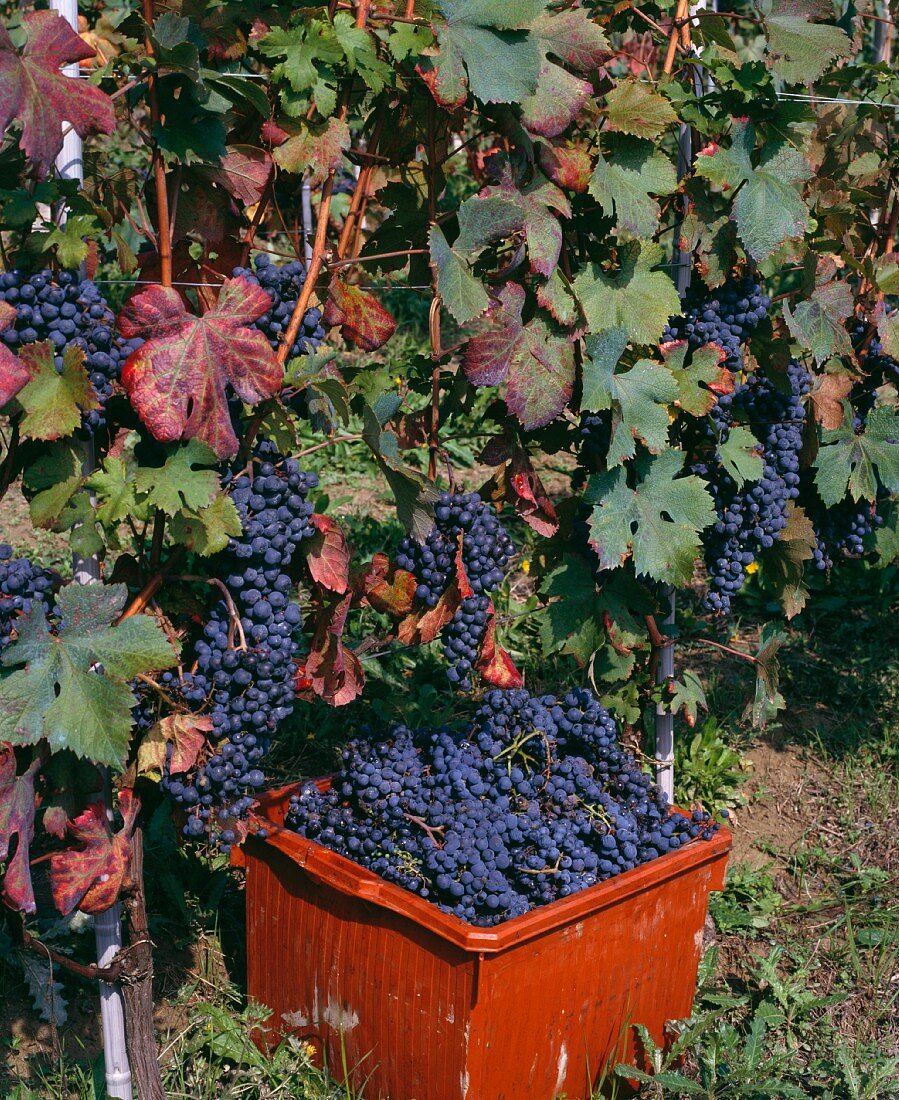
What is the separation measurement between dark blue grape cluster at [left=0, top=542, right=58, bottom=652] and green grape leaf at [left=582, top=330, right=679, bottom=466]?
43.8 inches

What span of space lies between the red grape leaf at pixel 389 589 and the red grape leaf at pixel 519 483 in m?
0.28

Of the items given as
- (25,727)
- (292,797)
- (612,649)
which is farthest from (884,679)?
(25,727)

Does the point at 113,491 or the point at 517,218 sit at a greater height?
the point at 517,218

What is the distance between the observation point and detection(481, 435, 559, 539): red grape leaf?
2.59 meters

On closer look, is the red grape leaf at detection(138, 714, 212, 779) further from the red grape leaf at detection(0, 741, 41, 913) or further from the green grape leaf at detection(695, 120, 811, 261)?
the green grape leaf at detection(695, 120, 811, 261)

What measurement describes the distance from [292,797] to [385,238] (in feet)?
4.06

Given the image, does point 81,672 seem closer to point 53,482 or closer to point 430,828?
point 53,482

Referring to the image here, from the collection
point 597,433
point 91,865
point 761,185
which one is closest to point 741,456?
→ point 597,433

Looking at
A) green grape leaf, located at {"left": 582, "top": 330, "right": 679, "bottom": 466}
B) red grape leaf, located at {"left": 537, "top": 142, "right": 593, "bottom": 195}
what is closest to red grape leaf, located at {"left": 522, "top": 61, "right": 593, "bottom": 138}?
red grape leaf, located at {"left": 537, "top": 142, "right": 593, "bottom": 195}

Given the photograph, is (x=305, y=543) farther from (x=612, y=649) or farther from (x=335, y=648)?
(x=612, y=649)

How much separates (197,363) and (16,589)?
0.48m

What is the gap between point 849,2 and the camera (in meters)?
3.33

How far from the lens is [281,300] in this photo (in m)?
2.25

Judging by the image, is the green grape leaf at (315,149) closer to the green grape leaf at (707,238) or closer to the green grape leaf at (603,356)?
the green grape leaf at (603,356)
